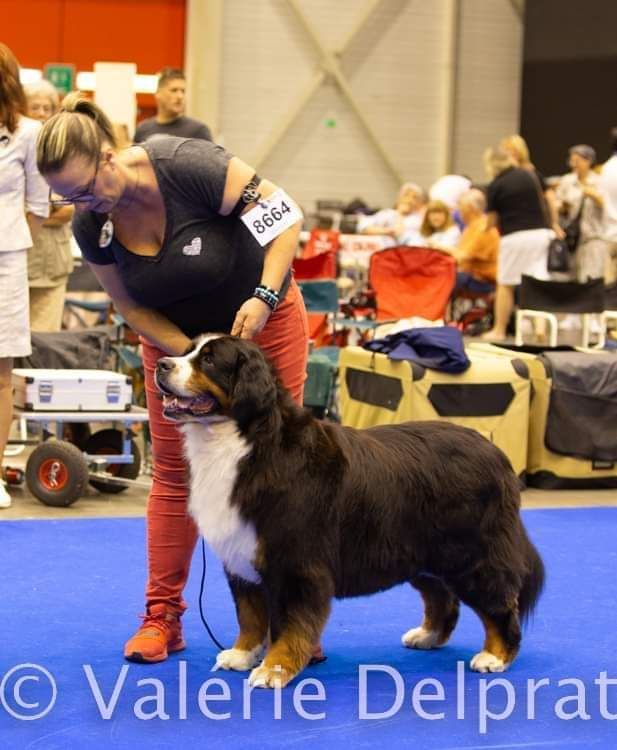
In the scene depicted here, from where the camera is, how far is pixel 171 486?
3516mm

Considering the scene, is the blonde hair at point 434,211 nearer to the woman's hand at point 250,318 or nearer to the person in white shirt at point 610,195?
the person in white shirt at point 610,195

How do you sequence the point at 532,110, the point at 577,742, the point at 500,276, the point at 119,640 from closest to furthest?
the point at 577,742 → the point at 119,640 → the point at 500,276 → the point at 532,110

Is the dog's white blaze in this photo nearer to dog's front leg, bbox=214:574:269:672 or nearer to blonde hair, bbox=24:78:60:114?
dog's front leg, bbox=214:574:269:672

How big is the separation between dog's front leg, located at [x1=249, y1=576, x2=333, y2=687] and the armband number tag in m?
0.82

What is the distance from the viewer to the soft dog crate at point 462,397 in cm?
587

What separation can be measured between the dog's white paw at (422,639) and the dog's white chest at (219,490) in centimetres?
63

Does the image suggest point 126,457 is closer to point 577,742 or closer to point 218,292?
point 218,292

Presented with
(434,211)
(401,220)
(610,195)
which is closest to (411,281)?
(610,195)

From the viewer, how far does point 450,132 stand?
56.4 feet

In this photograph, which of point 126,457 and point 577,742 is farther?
point 126,457

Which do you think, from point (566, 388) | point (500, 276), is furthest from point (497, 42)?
point (566, 388)

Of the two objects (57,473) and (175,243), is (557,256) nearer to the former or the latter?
(57,473)

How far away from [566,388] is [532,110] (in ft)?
36.5

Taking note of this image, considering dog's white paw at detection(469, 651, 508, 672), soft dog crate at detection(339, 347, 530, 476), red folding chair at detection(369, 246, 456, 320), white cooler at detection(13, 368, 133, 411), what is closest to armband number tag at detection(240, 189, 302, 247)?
dog's white paw at detection(469, 651, 508, 672)
